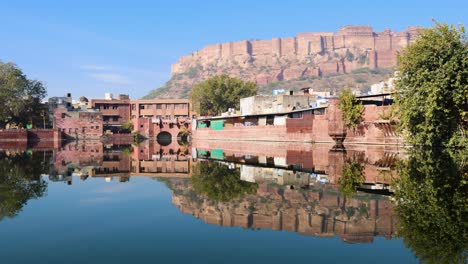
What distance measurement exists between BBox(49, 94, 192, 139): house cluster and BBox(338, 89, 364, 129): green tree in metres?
50.3

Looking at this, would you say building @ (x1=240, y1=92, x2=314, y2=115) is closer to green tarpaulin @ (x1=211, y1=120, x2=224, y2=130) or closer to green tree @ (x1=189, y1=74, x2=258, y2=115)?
green tarpaulin @ (x1=211, y1=120, x2=224, y2=130)

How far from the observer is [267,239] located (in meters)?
9.05

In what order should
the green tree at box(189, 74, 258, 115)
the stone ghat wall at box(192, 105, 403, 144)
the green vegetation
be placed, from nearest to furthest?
the stone ghat wall at box(192, 105, 403, 144), the green tree at box(189, 74, 258, 115), the green vegetation

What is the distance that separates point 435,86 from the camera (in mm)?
30203

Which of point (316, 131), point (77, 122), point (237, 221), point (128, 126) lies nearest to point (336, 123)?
point (316, 131)

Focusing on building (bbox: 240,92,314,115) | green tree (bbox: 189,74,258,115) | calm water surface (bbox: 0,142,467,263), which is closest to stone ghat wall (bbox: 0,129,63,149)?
green tree (bbox: 189,74,258,115)

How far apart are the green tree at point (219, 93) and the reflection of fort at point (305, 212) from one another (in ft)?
253

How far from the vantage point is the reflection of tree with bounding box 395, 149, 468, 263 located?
8008 millimetres

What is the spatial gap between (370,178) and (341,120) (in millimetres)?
28287

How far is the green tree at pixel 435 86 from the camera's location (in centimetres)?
3030

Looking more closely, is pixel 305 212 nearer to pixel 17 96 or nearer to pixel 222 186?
pixel 222 186

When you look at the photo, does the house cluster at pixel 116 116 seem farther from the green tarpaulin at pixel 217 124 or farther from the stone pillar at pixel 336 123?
the stone pillar at pixel 336 123

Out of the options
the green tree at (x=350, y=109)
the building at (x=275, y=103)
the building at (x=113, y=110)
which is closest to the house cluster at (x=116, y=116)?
the building at (x=113, y=110)

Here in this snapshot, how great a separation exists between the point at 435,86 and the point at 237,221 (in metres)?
23.8
